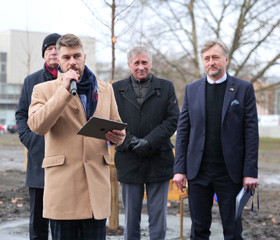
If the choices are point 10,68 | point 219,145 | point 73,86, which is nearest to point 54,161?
point 73,86

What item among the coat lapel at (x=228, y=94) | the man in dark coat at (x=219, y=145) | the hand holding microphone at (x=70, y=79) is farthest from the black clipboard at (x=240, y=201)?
the hand holding microphone at (x=70, y=79)

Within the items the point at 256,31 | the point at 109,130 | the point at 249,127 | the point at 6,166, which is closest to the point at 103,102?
the point at 109,130

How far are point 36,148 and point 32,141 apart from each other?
8 cm

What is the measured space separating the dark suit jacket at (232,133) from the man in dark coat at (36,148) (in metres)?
1.41

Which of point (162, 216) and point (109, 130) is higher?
point (109, 130)

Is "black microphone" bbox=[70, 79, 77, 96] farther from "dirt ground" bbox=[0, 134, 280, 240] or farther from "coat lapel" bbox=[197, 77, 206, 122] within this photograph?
"dirt ground" bbox=[0, 134, 280, 240]

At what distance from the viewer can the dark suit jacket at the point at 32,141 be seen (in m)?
4.45

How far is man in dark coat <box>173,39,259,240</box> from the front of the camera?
407 centimetres

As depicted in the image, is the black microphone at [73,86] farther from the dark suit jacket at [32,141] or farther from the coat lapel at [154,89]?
the coat lapel at [154,89]

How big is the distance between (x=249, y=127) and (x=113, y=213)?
8.34 ft

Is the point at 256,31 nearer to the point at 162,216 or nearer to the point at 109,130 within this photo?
the point at 162,216

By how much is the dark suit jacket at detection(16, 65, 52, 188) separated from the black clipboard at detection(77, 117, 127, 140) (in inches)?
56.7

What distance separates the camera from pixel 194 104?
426cm

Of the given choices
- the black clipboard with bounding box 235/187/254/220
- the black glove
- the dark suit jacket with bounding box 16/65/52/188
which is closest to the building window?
the dark suit jacket with bounding box 16/65/52/188
